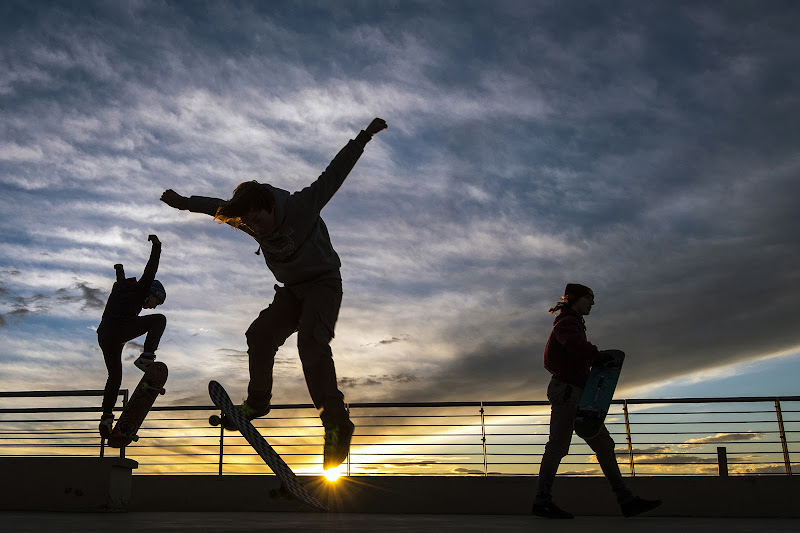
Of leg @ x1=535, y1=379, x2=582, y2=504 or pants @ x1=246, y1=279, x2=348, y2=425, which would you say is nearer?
pants @ x1=246, y1=279, x2=348, y2=425

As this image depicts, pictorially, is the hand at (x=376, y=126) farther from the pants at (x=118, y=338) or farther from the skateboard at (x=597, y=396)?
the pants at (x=118, y=338)

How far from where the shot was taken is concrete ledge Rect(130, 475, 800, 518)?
684 centimetres

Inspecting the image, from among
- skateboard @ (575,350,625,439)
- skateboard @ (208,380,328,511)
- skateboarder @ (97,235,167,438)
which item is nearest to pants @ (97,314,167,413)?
skateboarder @ (97,235,167,438)

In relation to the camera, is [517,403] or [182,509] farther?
[517,403]

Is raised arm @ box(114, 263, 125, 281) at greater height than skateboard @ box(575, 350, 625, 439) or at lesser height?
greater

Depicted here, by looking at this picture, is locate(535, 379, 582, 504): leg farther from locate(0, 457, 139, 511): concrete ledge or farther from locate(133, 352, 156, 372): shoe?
locate(0, 457, 139, 511): concrete ledge

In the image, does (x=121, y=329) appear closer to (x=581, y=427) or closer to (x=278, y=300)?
(x=278, y=300)

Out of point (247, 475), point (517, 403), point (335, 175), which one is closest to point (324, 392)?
point (335, 175)

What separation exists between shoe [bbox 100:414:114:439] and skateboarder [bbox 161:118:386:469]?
3.08 m

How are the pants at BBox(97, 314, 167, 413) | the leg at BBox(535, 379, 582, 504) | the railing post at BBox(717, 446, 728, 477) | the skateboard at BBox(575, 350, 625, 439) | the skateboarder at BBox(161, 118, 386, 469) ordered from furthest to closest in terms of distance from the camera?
the railing post at BBox(717, 446, 728, 477), the pants at BBox(97, 314, 167, 413), the leg at BBox(535, 379, 582, 504), the skateboard at BBox(575, 350, 625, 439), the skateboarder at BBox(161, 118, 386, 469)

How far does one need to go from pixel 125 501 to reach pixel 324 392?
11.9 feet

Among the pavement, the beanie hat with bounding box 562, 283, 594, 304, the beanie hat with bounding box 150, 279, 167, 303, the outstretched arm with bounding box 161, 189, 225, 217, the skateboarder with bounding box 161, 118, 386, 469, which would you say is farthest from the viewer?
the beanie hat with bounding box 150, 279, 167, 303

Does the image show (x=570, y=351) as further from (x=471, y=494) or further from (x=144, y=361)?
(x=144, y=361)

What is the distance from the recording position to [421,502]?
7074 millimetres
